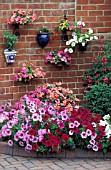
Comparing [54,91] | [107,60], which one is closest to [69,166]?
[54,91]

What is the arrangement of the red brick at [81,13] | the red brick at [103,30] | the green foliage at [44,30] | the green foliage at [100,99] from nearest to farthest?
the green foliage at [100,99]
the green foliage at [44,30]
the red brick at [81,13]
the red brick at [103,30]

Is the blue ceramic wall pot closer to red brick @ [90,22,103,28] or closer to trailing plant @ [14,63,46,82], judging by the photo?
trailing plant @ [14,63,46,82]

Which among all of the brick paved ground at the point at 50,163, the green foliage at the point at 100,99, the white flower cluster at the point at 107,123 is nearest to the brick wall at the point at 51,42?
the green foliage at the point at 100,99

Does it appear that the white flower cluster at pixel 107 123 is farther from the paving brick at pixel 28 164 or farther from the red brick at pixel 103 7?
the red brick at pixel 103 7

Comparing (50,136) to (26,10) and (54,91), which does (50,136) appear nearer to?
(54,91)

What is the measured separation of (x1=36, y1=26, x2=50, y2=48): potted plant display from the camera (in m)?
6.81

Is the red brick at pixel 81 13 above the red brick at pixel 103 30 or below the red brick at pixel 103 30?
above

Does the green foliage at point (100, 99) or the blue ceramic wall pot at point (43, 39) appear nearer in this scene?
the green foliage at point (100, 99)

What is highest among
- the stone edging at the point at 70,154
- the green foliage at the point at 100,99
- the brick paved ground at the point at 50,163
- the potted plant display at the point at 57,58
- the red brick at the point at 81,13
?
the red brick at the point at 81,13

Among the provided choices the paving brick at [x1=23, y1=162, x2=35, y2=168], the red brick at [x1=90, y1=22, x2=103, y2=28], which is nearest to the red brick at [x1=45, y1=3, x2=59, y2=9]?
the red brick at [x1=90, y1=22, x2=103, y2=28]

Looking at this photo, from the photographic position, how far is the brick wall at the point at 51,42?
683 centimetres

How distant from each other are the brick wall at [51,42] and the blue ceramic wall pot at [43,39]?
3.8 inches

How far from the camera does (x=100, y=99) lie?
6402mm

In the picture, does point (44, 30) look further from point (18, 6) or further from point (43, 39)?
point (18, 6)
